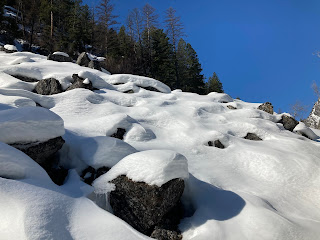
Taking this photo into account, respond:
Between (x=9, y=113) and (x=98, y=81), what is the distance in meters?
8.19

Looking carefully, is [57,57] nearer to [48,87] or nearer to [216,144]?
[48,87]

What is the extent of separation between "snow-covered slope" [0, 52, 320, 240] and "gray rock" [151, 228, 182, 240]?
177mm

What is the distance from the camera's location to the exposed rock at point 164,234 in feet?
11.8

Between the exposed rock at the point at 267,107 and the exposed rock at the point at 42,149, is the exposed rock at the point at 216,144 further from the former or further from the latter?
the exposed rock at the point at 267,107

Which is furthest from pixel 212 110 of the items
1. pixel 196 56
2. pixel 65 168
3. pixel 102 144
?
pixel 196 56

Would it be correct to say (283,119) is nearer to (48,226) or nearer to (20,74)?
(48,226)

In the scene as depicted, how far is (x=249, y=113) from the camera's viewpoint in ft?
35.9

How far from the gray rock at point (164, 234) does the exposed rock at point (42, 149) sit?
8.42 ft

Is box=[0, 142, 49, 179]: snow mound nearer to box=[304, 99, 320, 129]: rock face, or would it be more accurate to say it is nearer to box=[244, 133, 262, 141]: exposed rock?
Answer: box=[244, 133, 262, 141]: exposed rock

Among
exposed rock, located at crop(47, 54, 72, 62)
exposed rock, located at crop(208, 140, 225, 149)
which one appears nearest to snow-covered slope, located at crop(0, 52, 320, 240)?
exposed rock, located at crop(208, 140, 225, 149)

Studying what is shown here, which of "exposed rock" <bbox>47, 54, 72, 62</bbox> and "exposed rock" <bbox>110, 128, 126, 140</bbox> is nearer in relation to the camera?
"exposed rock" <bbox>110, 128, 126, 140</bbox>

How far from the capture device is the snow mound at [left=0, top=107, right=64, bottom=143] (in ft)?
12.4

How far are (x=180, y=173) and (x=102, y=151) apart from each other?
1896mm

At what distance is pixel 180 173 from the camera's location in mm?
3975
